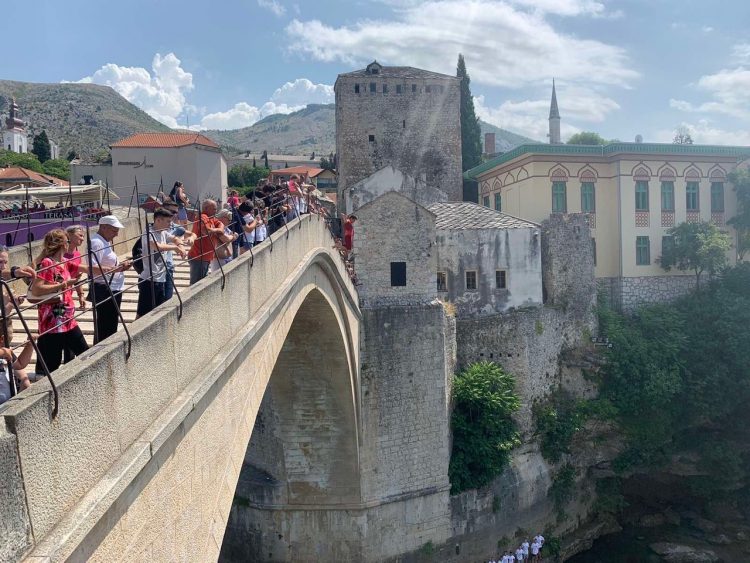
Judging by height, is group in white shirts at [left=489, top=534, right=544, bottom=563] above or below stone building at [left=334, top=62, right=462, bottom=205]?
below

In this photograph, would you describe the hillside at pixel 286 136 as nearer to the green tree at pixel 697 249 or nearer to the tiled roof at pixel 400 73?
the tiled roof at pixel 400 73

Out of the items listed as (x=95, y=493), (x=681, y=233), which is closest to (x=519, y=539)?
(x=681, y=233)

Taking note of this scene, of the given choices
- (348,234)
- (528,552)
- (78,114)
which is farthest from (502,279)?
(78,114)

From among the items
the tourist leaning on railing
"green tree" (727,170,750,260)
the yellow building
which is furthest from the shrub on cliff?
"green tree" (727,170,750,260)

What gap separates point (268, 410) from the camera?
649 inches

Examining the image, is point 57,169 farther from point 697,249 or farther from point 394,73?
point 697,249

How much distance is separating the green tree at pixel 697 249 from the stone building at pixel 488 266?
25.6 feet

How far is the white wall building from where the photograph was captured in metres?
31.2

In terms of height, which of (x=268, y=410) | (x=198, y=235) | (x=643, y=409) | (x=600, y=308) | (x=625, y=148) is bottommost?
(x=643, y=409)

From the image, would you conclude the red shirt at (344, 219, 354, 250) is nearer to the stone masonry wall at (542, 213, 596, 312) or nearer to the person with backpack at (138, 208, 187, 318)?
the stone masonry wall at (542, 213, 596, 312)

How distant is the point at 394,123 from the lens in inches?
1287

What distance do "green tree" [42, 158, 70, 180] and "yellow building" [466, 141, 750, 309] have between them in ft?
140

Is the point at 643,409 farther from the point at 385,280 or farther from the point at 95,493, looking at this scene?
the point at 95,493

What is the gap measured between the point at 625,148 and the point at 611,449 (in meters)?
12.1
